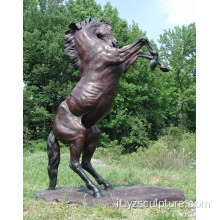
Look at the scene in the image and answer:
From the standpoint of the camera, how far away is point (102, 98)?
4293 millimetres

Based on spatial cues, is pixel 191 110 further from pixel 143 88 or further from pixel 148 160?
pixel 148 160

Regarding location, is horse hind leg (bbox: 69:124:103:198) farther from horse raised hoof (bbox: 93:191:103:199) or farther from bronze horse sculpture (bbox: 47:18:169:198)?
horse raised hoof (bbox: 93:191:103:199)

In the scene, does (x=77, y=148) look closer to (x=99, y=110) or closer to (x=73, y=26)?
(x=99, y=110)

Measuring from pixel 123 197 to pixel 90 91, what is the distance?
1687 mm

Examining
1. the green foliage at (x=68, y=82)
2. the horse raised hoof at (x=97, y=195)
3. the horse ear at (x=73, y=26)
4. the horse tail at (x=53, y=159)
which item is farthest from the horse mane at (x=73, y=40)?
the green foliage at (x=68, y=82)

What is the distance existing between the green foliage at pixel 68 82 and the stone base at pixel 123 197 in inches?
439

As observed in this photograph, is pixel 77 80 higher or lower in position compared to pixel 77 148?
higher

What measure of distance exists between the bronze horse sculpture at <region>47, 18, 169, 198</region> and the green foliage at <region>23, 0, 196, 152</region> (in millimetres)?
11155

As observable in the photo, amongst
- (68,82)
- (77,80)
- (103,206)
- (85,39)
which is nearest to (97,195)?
(103,206)

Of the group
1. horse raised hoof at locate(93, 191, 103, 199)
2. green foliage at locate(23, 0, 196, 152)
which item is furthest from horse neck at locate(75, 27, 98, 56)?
green foliage at locate(23, 0, 196, 152)

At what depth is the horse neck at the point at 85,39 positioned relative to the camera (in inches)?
179

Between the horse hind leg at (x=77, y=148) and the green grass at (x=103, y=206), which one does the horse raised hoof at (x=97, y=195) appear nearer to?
the horse hind leg at (x=77, y=148)

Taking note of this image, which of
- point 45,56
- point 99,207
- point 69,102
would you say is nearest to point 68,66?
point 45,56

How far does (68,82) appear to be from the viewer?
16.4m
